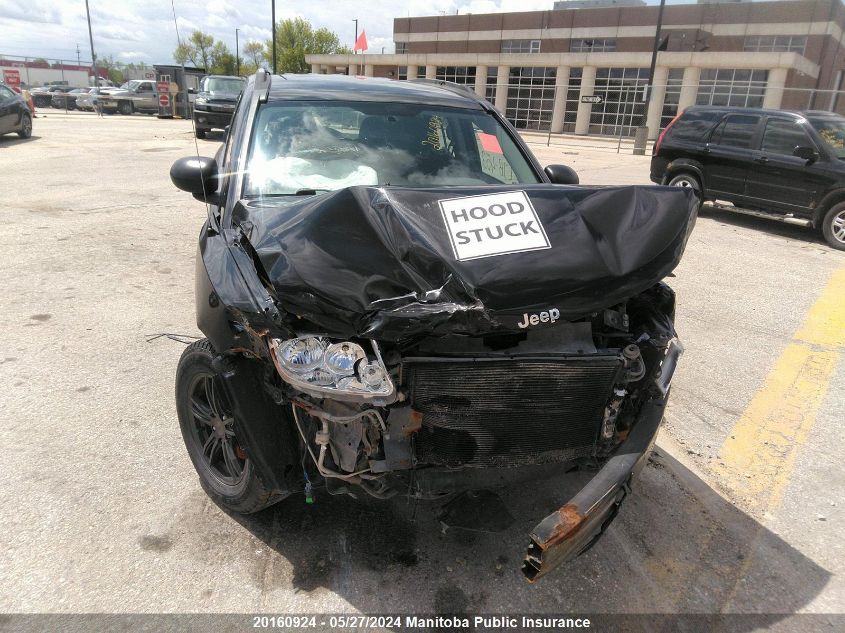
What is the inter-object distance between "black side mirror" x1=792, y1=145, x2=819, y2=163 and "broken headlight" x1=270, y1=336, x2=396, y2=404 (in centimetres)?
957

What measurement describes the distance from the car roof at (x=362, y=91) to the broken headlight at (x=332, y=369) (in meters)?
2.24

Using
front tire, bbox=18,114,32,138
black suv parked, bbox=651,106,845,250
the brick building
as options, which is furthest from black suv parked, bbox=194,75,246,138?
the brick building

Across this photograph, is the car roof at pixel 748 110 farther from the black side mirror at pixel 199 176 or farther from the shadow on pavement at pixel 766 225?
the black side mirror at pixel 199 176

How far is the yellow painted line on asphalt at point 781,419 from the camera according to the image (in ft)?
10.7

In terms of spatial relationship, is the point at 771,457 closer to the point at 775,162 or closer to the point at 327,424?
the point at 327,424

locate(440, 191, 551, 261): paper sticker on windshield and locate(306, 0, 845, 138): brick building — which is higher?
locate(306, 0, 845, 138): brick building

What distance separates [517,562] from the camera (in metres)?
2.61

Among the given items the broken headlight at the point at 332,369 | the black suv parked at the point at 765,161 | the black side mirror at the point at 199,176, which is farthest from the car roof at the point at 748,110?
the broken headlight at the point at 332,369

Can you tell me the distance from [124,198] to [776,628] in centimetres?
1008

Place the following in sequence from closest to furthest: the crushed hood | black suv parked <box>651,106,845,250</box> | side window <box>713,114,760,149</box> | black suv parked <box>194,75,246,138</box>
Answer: the crushed hood < black suv parked <box>651,106,845,250</box> < side window <box>713,114,760,149</box> < black suv parked <box>194,75,246,138</box>

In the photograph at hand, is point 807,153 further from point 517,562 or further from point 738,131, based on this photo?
point 517,562

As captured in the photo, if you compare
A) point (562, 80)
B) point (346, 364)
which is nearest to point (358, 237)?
point (346, 364)

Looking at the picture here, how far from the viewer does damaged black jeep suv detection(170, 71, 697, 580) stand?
6.71 ft

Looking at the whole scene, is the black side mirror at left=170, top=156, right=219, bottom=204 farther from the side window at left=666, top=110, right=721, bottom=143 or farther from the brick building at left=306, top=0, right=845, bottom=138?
the brick building at left=306, top=0, right=845, bottom=138
